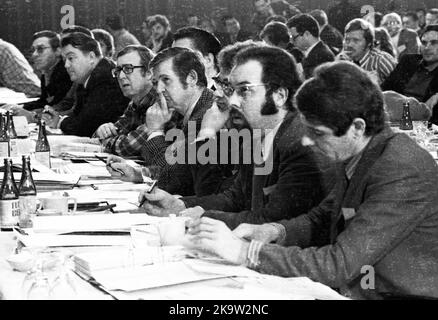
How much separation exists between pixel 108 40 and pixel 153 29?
2.27 m

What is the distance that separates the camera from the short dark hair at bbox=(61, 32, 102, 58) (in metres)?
5.41

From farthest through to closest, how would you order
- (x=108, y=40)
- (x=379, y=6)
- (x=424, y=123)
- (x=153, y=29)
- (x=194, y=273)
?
1. (x=379, y=6)
2. (x=153, y=29)
3. (x=108, y=40)
4. (x=424, y=123)
5. (x=194, y=273)

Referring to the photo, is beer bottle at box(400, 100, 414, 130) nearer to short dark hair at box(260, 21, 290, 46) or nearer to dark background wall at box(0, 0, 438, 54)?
short dark hair at box(260, 21, 290, 46)

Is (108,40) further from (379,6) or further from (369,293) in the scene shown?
(369,293)

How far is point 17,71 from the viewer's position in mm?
7863

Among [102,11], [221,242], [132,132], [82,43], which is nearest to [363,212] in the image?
[221,242]

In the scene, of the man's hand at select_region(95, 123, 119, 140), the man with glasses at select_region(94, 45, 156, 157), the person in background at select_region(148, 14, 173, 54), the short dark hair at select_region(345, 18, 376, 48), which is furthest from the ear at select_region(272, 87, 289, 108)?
the person in background at select_region(148, 14, 173, 54)

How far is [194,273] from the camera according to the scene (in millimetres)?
1824

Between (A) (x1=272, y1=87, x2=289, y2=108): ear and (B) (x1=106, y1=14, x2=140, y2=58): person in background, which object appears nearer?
(A) (x1=272, y1=87, x2=289, y2=108): ear

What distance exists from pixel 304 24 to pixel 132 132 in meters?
3.32

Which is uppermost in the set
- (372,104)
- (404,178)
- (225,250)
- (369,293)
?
(372,104)

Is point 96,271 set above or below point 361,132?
below

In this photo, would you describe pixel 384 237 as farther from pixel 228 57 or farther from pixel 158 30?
pixel 158 30
